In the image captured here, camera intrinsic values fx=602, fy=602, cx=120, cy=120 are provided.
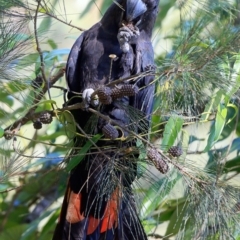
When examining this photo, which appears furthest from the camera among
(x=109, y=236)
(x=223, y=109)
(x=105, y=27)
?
(x=105, y=27)

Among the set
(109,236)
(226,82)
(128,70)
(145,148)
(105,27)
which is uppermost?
(105,27)

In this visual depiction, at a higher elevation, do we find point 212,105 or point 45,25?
point 45,25

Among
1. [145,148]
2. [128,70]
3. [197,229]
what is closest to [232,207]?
[197,229]

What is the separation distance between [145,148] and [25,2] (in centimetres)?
39

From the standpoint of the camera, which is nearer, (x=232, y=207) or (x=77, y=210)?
(x=232, y=207)

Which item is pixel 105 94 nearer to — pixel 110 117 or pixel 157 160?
pixel 157 160

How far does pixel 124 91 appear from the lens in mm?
1083

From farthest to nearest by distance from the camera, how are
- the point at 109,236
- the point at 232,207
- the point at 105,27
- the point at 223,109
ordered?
the point at 105,27 < the point at 109,236 < the point at 223,109 < the point at 232,207

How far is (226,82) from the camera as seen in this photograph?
109 cm

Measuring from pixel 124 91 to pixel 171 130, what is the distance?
6.3 inches

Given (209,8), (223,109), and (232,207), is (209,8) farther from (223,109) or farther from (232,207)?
(232,207)

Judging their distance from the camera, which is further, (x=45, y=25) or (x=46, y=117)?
(x=45, y=25)

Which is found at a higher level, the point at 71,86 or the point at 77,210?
the point at 71,86

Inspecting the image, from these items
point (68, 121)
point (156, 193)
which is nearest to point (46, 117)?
point (68, 121)
